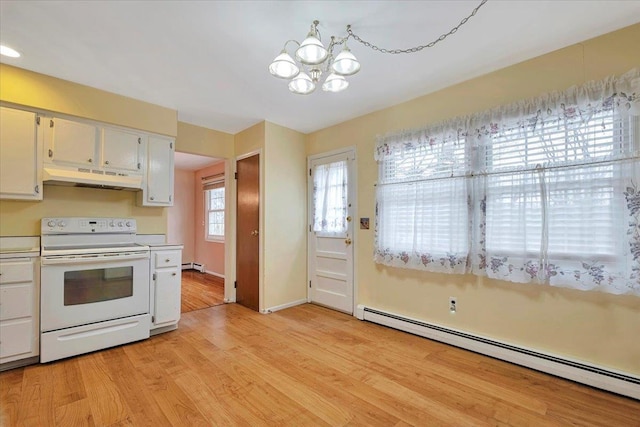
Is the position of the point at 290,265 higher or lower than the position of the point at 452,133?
lower

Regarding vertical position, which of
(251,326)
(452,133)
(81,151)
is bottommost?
(251,326)

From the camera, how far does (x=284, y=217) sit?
12.9ft

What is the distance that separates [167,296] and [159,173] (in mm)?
1367

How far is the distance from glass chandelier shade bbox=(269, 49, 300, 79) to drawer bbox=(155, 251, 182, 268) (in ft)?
7.46

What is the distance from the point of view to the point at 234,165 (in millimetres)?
4324

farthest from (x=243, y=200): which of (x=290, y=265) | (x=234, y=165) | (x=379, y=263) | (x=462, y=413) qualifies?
(x=462, y=413)

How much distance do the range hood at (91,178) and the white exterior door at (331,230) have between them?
219 centimetres

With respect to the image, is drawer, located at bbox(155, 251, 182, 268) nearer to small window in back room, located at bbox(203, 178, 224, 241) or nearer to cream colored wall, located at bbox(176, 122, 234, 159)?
cream colored wall, located at bbox(176, 122, 234, 159)

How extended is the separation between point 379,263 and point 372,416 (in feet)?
5.87

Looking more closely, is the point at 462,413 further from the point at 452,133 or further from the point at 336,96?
the point at 336,96

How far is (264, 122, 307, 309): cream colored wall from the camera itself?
148 inches

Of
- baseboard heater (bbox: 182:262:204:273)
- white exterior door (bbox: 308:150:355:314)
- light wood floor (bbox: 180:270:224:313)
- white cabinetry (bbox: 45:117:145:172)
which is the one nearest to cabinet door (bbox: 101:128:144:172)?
white cabinetry (bbox: 45:117:145:172)

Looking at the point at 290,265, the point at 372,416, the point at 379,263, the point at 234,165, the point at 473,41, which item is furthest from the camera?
the point at 234,165

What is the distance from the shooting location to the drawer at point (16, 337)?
222cm
